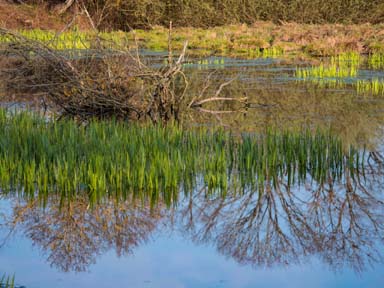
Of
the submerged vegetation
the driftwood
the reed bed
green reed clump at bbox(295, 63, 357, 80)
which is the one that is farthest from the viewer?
green reed clump at bbox(295, 63, 357, 80)

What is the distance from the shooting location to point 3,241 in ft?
16.7

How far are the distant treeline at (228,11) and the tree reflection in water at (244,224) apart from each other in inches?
798

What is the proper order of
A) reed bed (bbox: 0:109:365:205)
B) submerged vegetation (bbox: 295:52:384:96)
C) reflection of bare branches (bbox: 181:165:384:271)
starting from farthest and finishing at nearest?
submerged vegetation (bbox: 295:52:384:96), reed bed (bbox: 0:109:365:205), reflection of bare branches (bbox: 181:165:384:271)

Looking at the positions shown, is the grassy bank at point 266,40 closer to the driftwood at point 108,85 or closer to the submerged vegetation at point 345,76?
the submerged vegetation at point 345,76

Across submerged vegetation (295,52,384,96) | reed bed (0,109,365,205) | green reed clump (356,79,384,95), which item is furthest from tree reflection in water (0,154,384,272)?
submerged vegetation (295,52,384,96)

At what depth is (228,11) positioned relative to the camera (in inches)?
1058

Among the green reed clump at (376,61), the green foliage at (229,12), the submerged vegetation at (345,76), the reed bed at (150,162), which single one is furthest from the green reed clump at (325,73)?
the green foliage at (229,12)

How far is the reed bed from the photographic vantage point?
6004 millimetres

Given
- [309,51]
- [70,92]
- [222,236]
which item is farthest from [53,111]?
[309,51]

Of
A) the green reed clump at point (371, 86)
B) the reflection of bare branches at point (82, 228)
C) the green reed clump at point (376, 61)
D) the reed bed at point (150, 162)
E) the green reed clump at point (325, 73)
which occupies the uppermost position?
the green reed clump at point (376, 61)

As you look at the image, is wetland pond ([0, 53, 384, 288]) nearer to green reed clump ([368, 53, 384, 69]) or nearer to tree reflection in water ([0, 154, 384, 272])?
tree reflection in water ([0, 154, 384, 272])

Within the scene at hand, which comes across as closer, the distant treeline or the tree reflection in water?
the tree reflection in water

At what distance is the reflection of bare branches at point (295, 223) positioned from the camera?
483 centimetres

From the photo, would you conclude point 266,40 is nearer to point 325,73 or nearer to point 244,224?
point 325,73
